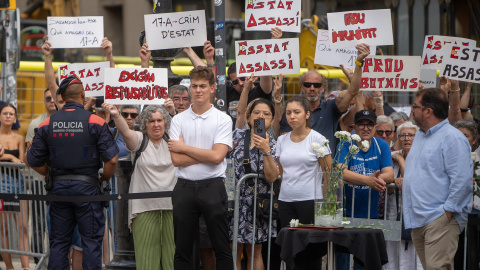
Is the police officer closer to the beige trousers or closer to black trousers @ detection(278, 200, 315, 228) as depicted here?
black trousers @ detection(278, 200, 315, 228)

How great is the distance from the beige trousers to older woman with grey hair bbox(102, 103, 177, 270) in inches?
99.7

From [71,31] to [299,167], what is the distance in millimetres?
3791

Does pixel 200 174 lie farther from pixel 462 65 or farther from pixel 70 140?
pixel 462 65

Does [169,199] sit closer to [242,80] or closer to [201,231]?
[201,231]

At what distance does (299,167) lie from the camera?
29.4ft

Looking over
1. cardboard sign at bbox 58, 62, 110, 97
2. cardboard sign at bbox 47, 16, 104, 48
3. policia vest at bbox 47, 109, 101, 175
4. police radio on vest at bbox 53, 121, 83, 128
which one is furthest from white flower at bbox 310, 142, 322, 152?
cardboard sign at bbox 47, 16, 104, 48

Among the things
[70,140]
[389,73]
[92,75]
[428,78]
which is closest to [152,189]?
[70,140]

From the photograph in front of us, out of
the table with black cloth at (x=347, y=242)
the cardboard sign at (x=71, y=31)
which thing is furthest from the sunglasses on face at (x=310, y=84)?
the cardboard sign at (x=71, y=31)

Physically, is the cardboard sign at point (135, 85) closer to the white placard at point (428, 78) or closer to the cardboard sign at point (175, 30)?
the cardboard sign at point (175, 30)

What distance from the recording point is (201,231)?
9352 mm

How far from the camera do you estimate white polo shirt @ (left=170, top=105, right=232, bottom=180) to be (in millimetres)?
8617

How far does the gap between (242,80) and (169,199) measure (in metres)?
1.93

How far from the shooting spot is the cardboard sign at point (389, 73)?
34.7ft

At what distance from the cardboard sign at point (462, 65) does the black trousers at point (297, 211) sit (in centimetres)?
274
